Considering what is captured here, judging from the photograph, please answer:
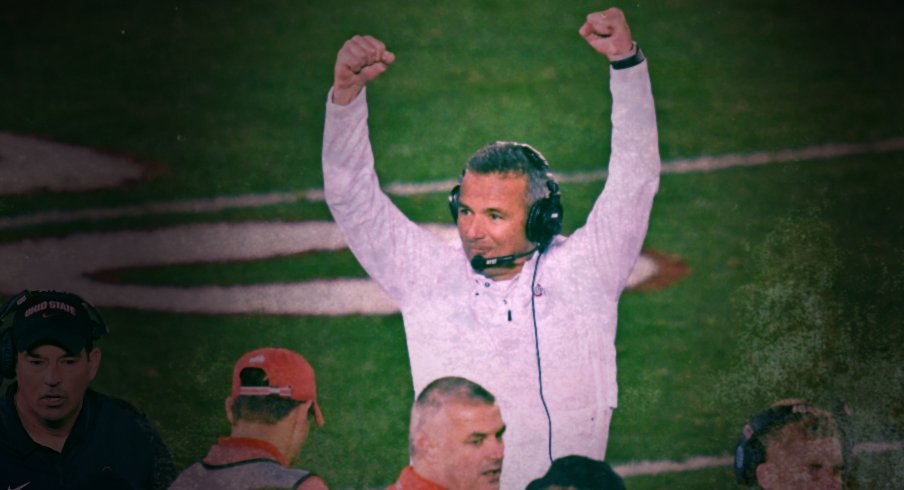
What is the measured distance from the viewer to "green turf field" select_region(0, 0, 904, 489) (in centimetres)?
332

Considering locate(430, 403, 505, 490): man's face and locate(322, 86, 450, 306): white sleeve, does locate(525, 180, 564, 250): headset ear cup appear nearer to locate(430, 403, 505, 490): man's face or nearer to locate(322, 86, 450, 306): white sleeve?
locate(322, 86, 450, 306): white sleeve

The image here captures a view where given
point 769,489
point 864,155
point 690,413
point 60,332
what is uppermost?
point 864,155

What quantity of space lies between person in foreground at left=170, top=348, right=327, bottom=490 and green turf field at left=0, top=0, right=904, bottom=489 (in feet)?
0.23

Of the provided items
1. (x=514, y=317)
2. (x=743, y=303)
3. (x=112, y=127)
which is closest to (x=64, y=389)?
(x=112, y=127)

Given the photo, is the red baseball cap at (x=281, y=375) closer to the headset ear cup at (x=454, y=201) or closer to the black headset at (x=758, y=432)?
the headset ear cup at (x=454, y=201)

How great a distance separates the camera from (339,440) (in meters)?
3.32

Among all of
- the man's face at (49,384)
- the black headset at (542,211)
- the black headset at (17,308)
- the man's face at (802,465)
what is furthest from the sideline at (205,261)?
the man's face at (802,465)

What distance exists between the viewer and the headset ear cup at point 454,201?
3295 mm

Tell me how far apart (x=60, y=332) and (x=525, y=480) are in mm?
1674

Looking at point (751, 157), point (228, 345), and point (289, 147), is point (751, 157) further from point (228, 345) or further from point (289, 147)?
point (228, 345)

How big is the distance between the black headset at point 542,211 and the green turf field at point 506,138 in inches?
1.8

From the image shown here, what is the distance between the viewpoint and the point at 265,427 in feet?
10.6

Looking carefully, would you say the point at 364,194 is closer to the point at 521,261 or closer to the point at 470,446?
the point at 521,261

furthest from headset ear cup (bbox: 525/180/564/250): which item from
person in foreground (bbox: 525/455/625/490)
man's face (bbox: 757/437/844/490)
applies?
man's face (bbox: 757/437/844/490)
